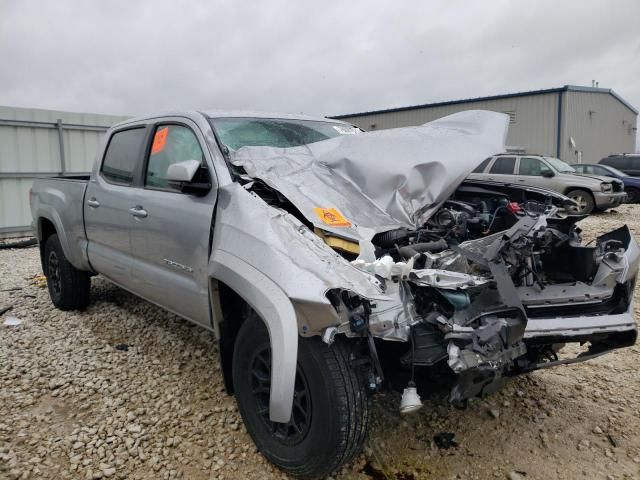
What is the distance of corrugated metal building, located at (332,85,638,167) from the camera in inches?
819

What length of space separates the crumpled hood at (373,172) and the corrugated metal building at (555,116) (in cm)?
1818

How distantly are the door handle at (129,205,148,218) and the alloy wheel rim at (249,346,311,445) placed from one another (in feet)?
4.67

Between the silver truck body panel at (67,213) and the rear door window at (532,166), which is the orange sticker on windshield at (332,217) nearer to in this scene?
the silver truck body panel at (67,213)

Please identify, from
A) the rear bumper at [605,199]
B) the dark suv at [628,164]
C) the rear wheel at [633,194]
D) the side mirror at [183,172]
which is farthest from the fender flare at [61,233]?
Result: the dark suv at [628,164]

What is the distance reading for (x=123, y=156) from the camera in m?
4.05

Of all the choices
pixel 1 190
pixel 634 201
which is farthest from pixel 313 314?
pixel 634 201

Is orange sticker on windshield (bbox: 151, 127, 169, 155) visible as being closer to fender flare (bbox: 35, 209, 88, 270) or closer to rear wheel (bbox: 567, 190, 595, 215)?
fender flare (bbox: 35, 209, 88, 270)

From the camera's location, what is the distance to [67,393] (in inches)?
136

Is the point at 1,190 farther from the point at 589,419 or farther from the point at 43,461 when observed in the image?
the point at 589,419

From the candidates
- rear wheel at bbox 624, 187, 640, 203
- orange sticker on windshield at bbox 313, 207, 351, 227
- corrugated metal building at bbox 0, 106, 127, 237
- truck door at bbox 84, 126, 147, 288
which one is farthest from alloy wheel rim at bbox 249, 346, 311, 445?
rear wheel at bbox 624, 187, 640, 203

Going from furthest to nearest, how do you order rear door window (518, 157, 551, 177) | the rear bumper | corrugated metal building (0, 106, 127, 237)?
1. rear door window (518, 157, 551, 177)
2. the rear bumper
3. corrugated metal building (0, 106, 127, 237)

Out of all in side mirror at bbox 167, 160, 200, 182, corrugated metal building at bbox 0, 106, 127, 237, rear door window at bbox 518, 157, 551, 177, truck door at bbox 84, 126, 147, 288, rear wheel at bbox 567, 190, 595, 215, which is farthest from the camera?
rear door window at bbox 518, 157, 551, 177

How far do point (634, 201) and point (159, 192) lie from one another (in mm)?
16014

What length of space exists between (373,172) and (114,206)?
2019 millimetres
